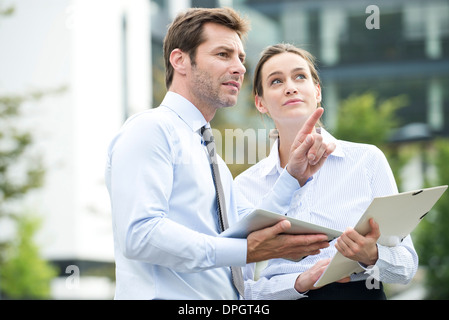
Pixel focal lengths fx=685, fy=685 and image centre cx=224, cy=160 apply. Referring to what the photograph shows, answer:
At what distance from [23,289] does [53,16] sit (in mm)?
9717

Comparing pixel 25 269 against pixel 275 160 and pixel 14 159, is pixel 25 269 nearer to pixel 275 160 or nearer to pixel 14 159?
pixel 14 159

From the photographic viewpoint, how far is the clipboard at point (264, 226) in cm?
235

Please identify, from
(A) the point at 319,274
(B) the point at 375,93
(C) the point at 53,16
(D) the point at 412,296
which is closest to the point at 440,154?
(D) the point at 412,296

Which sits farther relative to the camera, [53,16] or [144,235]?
[53,16]

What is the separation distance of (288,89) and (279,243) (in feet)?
3.57

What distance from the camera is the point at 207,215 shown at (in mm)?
2564

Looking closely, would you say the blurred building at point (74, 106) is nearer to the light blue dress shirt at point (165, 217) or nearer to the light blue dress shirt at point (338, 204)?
the light blue dress shirt at point (338, 204)

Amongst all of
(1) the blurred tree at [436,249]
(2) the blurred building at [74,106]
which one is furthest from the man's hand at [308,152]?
(2) the blurred building at [74,106]

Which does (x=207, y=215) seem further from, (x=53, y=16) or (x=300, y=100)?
(x=53, y=16)

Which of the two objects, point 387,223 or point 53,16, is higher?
point 53,16

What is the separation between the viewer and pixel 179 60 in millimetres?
2871

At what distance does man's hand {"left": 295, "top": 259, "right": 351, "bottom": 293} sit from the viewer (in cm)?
289

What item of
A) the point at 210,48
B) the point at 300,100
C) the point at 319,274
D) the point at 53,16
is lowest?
the point at 319,274

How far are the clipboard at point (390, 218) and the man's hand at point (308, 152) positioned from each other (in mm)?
418
